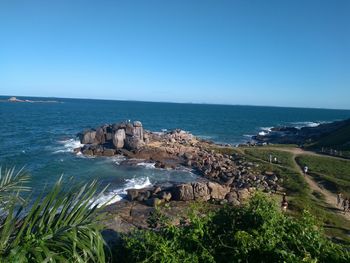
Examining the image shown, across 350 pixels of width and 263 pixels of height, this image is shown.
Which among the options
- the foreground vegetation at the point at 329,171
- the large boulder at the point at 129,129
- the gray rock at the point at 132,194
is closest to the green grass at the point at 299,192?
the foreground vegetation at the point at 329,171

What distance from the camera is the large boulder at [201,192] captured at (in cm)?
3391

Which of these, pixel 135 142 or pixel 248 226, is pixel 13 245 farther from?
pixel 135 142

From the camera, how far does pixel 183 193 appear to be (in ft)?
112

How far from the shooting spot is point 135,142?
62.0 meters

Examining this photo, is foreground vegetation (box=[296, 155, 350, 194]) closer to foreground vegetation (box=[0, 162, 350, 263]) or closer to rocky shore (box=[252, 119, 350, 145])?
rocky shore (box=[252, 119, 350, 145])

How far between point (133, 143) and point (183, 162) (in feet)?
35.5

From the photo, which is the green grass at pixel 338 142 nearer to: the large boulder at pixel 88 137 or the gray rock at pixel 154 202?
the gray rock at pixel 154 202

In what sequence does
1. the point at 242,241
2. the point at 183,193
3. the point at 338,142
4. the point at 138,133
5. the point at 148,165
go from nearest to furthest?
1. the point at 242,241
2. the point at 183,193
3. the point at 148,165
4. the point at 338,142
5. the point at 138,133

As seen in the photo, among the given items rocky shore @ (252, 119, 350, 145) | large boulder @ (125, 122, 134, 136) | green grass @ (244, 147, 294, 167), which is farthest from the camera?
rocky shore @ (252, 119, 350, 145)

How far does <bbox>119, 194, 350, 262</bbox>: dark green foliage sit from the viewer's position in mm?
9711

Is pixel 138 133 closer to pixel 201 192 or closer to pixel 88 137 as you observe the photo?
pixel 88 137

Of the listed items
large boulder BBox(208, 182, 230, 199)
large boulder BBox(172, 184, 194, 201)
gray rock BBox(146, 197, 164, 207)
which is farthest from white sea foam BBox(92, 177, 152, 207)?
large boulder BBox(208, 182, 230, 199)

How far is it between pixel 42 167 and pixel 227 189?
26585 mm

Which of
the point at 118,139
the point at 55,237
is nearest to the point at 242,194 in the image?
the point at 55,237
